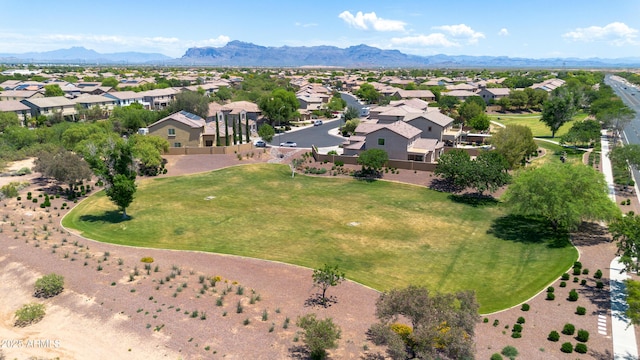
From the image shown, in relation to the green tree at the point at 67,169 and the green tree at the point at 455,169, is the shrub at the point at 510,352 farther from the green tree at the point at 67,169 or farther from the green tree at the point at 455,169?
the green tree at the point at 67,169

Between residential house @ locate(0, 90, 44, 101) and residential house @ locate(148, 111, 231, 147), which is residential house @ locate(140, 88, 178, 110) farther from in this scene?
residential house @ locate(148, 111, 231, 147)

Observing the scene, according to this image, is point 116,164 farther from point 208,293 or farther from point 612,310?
point 612,310

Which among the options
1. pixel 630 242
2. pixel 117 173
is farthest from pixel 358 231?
pixel 117 173

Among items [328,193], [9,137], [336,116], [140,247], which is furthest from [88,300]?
[336,116]

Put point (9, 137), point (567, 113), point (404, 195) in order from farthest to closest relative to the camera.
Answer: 1. point (567, 113)
2. point (9, 137)
3. point (404, 195)

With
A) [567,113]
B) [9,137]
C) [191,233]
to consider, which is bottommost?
[191,233]

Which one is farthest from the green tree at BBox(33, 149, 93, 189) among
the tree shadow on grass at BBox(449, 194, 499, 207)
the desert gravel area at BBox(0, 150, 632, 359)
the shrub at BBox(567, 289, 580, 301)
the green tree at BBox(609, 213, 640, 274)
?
the green tree at BBox(609, 213, 640, 274)
